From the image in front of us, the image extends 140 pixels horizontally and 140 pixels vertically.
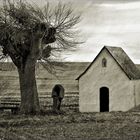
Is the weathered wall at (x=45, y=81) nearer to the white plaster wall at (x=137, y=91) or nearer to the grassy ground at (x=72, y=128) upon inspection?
the white plaster wall at (x=137, y=91)

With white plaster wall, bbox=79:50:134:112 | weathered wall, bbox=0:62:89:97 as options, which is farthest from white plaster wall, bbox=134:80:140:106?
weathered wall, bbox=0:62:89:97

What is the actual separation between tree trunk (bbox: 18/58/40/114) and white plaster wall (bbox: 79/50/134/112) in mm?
7514

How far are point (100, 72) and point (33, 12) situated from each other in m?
8.73

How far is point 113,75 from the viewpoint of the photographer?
44.1 m

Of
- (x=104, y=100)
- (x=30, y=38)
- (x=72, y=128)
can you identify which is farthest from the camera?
(x=104, y=100)

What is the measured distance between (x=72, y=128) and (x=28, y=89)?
12.0 m

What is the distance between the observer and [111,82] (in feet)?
145

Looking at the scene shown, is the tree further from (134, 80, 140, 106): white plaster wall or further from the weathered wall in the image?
the weathered wall

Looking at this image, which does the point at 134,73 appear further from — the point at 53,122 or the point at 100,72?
the point at 53,122

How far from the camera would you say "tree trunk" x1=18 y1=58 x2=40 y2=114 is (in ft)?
124

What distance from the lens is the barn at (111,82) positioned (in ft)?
143

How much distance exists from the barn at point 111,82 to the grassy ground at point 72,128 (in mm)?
10851

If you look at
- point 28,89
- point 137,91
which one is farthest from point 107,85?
point 28,89

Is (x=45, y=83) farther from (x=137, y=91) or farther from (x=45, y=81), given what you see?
(x=137, y=91)
